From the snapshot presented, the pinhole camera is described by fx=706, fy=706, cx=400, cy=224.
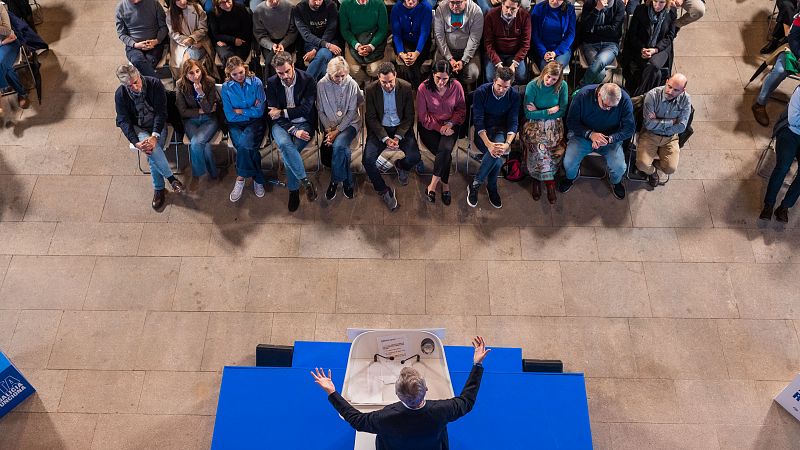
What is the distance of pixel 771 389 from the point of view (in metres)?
5.18

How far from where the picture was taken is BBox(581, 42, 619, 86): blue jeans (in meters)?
6.36

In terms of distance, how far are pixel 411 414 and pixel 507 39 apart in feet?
12.6

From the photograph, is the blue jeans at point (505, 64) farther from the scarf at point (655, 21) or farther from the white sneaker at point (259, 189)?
the white sneaker at point (259, 189)

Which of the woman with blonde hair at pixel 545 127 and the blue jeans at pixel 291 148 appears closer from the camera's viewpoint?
the woman with blonde hair at pixel 545 127

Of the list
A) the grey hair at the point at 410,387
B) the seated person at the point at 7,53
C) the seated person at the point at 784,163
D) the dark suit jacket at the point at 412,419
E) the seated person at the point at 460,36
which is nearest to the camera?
the grey hair at the point at 410,387

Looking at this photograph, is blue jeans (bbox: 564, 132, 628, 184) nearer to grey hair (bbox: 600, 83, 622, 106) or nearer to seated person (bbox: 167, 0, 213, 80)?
grey hair (bbox: 600, 83, 622, 106)

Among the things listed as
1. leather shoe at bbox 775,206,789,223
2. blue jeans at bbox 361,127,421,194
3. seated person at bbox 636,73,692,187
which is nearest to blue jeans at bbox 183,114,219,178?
blue jeans at bbox 361,127,421,194

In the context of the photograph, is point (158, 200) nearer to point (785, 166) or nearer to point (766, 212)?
point (766, 212)

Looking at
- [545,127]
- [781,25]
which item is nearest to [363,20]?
[545,127]

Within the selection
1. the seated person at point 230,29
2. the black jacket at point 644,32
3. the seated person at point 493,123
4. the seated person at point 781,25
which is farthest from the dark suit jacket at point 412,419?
the seated person at point 781,25

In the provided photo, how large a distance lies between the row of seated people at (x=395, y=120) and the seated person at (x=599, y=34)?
65cm

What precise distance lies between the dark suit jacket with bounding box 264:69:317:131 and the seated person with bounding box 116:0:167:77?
144 centimetres

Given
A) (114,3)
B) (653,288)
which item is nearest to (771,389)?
(653,288)

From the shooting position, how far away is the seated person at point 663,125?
18.7 feet
